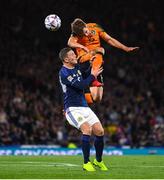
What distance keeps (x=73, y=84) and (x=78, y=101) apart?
476 mm

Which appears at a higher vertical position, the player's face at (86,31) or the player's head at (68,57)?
the player's face at (86,31)

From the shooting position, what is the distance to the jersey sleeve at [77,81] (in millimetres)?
14180

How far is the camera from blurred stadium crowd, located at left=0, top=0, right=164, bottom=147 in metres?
29.1

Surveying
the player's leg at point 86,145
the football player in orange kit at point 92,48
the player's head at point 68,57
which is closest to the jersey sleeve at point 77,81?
the player's head at point 68,57

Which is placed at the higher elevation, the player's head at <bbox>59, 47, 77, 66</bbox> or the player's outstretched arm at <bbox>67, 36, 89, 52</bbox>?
the player's outstretched arm at <bbox>67, 36, 89, 52</bbox>

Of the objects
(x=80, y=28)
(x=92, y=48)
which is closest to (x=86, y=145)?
(x=80, y=28)

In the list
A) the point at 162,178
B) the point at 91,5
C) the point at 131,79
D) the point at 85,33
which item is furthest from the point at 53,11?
the point at 162,178

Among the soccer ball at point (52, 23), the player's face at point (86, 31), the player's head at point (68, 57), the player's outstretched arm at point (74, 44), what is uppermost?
the soccer ball at point (52, 23)

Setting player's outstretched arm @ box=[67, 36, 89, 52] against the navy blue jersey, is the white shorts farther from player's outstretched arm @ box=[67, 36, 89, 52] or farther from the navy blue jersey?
player's outstretched arm @ box=[67, 36, 89, 52]

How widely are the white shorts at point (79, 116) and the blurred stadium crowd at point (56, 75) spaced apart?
13.5 metres

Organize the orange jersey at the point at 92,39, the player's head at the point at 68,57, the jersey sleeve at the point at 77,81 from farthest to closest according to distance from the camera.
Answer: the orange jersey at the point at 92,39 < the player's head at the point at 68,57 < the jersey sleeve at the point at 77,81

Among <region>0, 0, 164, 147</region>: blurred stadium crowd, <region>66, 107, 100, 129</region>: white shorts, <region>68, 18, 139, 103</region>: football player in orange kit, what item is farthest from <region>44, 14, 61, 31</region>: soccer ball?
<region>0, 0, 164, 147</region>: blurred stadium crowd

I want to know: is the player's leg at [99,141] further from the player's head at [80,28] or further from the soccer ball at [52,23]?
the soccer ball at [52,23]

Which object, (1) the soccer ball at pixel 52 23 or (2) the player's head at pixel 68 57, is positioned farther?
(1) the soccer ball at pixel 52 23
